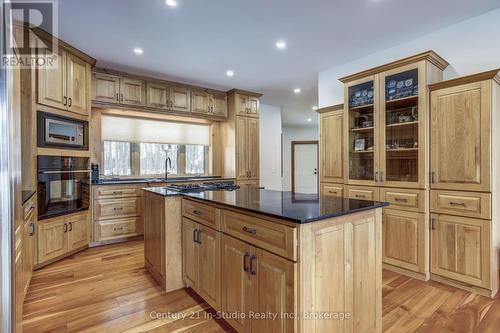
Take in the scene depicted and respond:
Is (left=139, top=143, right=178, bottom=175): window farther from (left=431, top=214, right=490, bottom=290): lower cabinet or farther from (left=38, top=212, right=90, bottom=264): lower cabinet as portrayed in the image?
(left=431, top=214, right=490, bottom=290): lower cabinet

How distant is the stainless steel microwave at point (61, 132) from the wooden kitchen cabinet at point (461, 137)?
4.34m

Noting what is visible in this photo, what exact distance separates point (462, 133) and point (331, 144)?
1479 mm

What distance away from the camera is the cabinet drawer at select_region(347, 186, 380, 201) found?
3.03m

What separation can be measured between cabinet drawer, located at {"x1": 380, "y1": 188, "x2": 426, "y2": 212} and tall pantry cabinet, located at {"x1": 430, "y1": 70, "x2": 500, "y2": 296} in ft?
0.37

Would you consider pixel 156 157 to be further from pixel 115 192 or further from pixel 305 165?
pixel 305 165

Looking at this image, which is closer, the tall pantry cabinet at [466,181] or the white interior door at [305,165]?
the tall pantry cabinet at [466,181]

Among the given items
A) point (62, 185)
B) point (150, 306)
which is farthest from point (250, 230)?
point (62, 185)

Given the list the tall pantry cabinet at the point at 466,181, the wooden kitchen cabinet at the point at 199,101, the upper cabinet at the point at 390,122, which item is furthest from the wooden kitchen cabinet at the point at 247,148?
the tall pantry cabinet at the point at 466,181

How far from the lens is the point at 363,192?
10.3ft

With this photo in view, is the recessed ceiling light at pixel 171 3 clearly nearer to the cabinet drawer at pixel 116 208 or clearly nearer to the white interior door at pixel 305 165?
the cabinet drawer at pixel 116 208

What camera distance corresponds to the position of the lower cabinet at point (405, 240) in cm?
262

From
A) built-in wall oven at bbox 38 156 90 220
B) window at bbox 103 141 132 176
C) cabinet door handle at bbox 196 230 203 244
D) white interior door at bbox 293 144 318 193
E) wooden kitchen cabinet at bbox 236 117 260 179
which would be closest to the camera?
cabinet door handle at bbox 196 230 203 244

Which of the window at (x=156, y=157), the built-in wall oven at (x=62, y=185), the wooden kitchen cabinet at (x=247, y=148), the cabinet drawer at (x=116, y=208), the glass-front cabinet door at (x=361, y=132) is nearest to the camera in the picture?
the built-in wall oven at (x=62, y=185)

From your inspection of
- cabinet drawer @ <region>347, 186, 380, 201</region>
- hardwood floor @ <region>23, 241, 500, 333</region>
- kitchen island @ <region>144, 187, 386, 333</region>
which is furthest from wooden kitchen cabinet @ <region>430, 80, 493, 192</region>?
kitchen island @ <region>144, 187, 386, 333</region>
